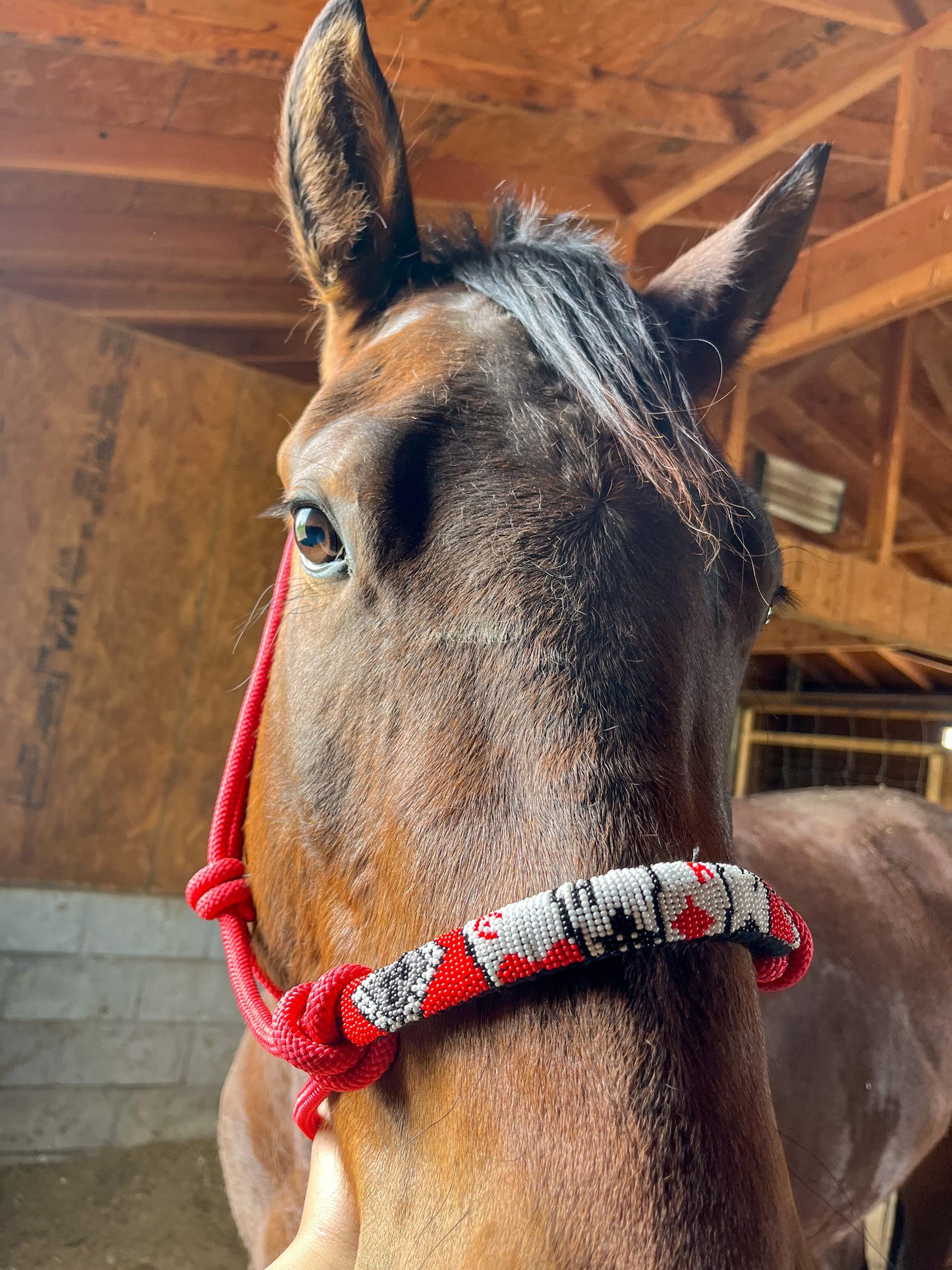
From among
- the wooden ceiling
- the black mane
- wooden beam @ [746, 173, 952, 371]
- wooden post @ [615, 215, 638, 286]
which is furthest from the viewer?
wooden post @ [615, 215, 638, 286]

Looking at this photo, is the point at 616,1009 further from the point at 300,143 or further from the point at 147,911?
the point at 147,911

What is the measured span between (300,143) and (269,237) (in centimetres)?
216

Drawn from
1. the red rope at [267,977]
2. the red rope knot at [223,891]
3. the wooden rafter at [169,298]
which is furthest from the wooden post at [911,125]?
the red rope knot at [223,891]

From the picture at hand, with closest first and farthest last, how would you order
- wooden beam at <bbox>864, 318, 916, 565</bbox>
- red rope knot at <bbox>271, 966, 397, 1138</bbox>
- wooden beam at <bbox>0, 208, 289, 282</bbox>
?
red rope knot at <bbox>271, 966, 397, 1138</bbox> → wooden beam at <bbox>0, 208, 289, 282</bbox> → wooden beam at <bbox>864, 318, 916, 565</bbox>

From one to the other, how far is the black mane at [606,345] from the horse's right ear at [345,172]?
0.25ft

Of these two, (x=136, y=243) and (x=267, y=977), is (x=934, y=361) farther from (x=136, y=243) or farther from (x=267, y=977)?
(x=267, y=977)

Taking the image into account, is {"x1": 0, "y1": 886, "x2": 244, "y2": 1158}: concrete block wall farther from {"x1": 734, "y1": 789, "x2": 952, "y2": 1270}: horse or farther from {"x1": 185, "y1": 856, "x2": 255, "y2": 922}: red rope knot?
{"x1": 185, "y1": 856, "x2": 255, "y2": 922}: red rope knot

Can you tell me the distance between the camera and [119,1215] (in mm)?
2947

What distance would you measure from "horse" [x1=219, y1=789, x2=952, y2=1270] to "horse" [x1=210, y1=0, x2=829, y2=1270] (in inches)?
23.0

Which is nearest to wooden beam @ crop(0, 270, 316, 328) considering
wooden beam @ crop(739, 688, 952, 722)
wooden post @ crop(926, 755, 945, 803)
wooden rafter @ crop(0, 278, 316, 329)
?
wooden rafter @ crop(0, 278, 316, 329)

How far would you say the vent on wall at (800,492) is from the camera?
12.5 feet

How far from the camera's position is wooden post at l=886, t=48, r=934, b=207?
2.29m

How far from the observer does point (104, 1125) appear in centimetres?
328

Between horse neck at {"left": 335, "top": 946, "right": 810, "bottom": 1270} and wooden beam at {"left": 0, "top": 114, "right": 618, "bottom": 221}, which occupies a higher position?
wooden beam at {"left": 0, "top": 114, "right": 618, "bottom": 221}
